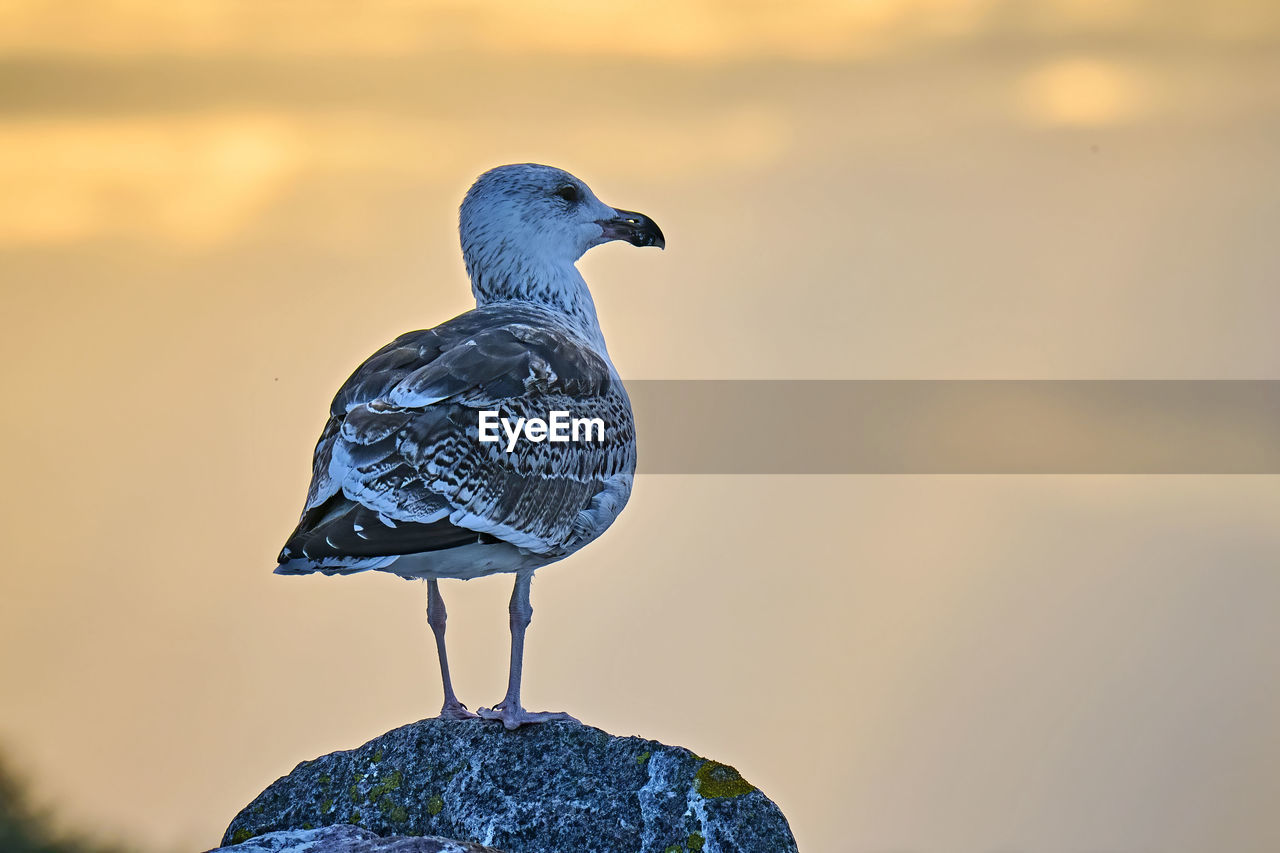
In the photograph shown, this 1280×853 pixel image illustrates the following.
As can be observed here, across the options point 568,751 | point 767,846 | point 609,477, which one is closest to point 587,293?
point 609,477

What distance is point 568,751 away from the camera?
10305 mm

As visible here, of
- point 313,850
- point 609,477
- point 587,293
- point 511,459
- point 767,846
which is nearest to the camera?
point 313,850

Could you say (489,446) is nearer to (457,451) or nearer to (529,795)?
(457,451)

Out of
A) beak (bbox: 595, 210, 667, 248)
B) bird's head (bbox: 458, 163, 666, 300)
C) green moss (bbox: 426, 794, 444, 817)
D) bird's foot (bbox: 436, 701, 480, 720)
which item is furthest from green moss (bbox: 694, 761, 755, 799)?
beak (bbox: 595, 210, 667, 248)

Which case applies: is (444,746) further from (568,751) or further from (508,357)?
(508,357)

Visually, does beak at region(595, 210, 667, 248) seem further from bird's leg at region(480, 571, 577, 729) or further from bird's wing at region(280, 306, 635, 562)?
bird's leg at region(480, 571, 577, 729)

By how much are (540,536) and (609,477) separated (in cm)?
109

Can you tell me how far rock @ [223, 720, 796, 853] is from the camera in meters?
9.66

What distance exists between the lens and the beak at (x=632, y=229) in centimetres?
1302

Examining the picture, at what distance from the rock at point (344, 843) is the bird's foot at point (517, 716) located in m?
1.35

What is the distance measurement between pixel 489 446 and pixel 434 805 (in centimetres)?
257

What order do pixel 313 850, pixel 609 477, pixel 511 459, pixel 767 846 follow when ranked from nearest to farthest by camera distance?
1. pixel 313 850
2. pixel 767 846
3. pixel 511 459
4. pixel 609 477

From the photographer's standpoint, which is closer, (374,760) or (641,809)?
(641,809)

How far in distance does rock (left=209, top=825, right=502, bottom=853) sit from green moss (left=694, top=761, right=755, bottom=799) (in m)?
1.51
